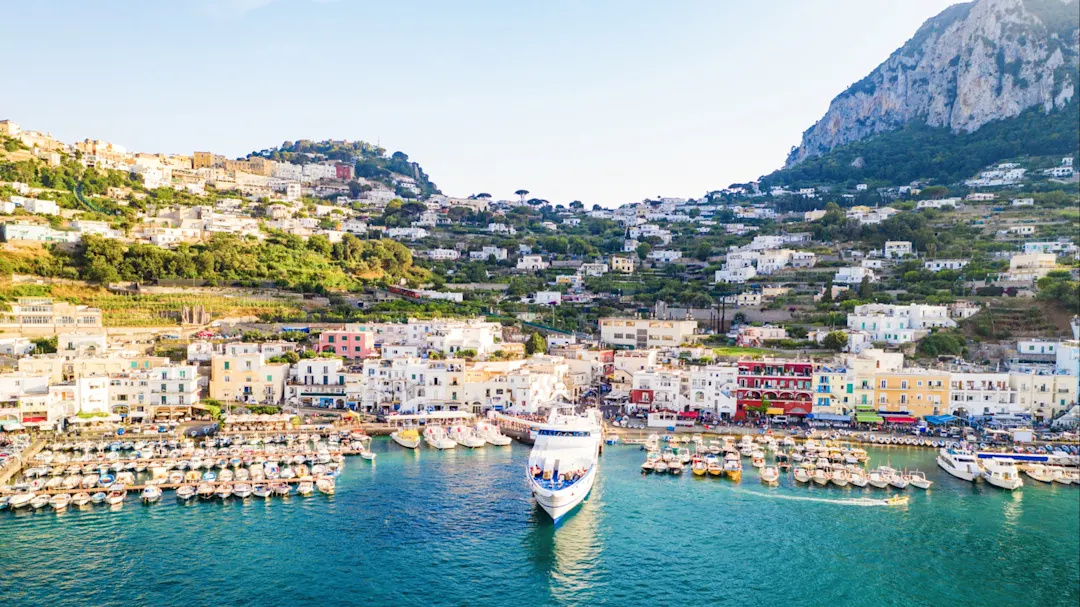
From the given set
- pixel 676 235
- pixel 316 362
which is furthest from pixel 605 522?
pixel 676 235

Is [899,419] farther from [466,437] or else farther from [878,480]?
[466,437]

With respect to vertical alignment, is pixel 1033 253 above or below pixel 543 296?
above

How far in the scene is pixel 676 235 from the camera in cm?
7306

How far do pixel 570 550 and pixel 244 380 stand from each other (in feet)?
59.9

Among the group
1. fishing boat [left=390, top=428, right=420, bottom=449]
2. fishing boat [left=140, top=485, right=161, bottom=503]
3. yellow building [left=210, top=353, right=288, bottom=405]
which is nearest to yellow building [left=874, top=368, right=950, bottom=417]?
fishing boat [left=390, top=428, right=420, bottom=449]

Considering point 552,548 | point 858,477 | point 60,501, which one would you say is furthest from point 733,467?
point 60,501

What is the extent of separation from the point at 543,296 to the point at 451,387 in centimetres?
2156

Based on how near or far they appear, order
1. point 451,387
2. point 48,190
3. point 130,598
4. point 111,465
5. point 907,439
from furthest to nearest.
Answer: point 48,190 < point 451,387 < point 907,439 < point 111,465 < point 130,598

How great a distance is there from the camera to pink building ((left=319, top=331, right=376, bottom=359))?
33.4m

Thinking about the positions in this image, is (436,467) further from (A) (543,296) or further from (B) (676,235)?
(B) (676,235)

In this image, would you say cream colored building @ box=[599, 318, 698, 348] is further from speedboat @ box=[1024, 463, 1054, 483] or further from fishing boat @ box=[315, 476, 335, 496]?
fishing boat @ box=[315, 476, 335, 496]

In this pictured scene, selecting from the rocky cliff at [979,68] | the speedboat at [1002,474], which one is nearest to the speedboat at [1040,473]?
the speedboat at [1002,474]

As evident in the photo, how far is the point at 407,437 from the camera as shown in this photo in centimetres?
2462

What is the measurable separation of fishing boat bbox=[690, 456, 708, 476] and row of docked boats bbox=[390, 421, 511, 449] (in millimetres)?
6668
